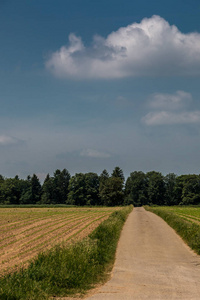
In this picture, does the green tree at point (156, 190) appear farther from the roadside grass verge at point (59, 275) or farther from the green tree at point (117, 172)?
the roadside grass verge at point (59, 275)

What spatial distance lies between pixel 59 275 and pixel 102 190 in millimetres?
113873

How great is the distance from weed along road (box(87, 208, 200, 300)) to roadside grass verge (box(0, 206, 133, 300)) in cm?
69

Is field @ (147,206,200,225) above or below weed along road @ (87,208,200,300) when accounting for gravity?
above

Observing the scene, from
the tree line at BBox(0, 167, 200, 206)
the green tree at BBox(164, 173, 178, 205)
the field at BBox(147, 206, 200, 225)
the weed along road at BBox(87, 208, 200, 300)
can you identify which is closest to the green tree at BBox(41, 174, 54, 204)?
the tree line at BBox(0, 167, 200, 206)

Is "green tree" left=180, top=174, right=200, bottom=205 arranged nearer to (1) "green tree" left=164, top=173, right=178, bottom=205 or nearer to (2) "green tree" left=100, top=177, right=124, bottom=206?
(1) "green tree" left=164, top=173, right=178, bottom=205

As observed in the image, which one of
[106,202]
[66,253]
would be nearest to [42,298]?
[66,253]

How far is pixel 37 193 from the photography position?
15000 centimetres

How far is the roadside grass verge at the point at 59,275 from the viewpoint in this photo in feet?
26.6

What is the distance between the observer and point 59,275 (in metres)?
9.80

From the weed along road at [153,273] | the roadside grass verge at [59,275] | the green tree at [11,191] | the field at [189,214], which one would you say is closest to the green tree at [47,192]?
the green tree at [11,191]

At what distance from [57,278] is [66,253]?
6.30 feet

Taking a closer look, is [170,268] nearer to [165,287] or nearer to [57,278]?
[165,287]

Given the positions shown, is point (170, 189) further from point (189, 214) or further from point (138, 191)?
point (189, 214)

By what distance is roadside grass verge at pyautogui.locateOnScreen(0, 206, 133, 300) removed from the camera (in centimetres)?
812
